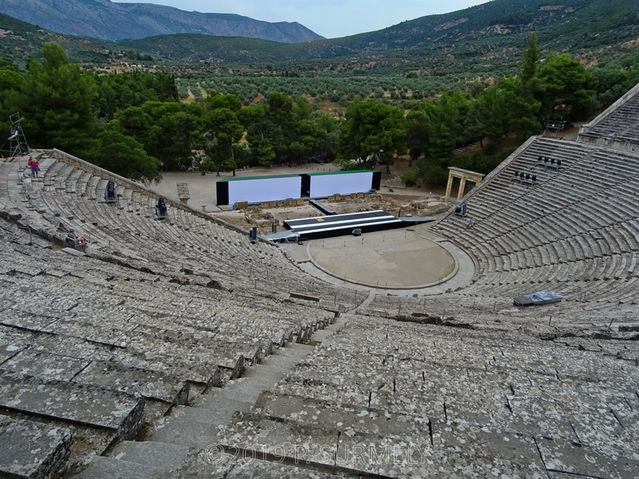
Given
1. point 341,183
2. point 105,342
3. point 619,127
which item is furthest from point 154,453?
point 619,127

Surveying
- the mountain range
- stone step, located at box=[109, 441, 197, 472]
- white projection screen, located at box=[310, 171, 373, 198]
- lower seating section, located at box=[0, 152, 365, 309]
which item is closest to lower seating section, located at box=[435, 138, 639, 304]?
lower seating section, located at box=[0, 152, 365, 309]

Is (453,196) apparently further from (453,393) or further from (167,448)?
(167,448)

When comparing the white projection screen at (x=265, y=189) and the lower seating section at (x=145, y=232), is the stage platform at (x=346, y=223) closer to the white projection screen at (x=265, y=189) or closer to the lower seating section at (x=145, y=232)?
the lower seating section at (x=145, y=232)

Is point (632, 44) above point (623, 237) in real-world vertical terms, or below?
above

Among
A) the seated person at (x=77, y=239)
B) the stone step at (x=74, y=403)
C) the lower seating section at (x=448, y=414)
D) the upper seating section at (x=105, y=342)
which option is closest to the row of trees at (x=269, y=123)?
the seated person at (x=77, y=239)

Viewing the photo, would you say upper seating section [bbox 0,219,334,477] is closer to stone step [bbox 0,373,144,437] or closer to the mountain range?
stone step [bbox 0,373,144,437]

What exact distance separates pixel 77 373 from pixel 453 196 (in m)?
30.2

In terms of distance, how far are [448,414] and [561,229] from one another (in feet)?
61.3

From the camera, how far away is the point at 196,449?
2.81m

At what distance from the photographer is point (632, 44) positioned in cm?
5369

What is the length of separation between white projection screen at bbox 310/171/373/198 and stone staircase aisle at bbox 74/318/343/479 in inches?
1013

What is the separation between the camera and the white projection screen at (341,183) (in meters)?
29.9

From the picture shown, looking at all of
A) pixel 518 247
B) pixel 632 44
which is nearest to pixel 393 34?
pixel 632 44

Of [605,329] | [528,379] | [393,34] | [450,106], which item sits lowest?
[605,329]
